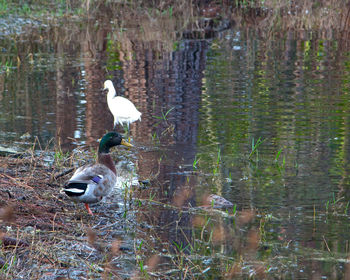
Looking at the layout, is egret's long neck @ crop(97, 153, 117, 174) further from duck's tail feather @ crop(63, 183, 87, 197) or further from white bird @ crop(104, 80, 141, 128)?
white bird @ crop(104, 80, 141, 128)

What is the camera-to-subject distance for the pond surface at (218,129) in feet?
19.7

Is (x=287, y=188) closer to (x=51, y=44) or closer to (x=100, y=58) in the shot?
(x=100, y=58)

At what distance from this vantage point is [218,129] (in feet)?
33.2

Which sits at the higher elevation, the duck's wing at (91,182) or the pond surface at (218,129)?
the duck's wing at (91,182)

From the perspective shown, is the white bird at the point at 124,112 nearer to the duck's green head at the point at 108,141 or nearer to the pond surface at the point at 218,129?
the pond surface at the point at 218,129

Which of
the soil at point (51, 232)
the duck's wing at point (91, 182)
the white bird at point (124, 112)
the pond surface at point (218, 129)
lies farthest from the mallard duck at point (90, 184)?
the white bird at point (124, 112)

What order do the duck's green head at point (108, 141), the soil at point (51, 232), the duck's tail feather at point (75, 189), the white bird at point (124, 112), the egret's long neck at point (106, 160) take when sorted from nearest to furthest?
the soil at point (51, 232)
the duck's tail feather at point (75, 189)
the egret's long neck at point (106, 160)
the duck's green head at point (108, 141)
the white bird at point (124, 112)

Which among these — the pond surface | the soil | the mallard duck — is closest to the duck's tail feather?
the mallard duck

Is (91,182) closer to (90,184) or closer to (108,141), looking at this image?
(90,184)

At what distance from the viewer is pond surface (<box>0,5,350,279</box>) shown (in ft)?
→ 19.7

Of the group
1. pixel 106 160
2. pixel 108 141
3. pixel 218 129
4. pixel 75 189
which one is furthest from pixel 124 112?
pixel 75 189

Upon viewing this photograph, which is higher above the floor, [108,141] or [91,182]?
[108,141]

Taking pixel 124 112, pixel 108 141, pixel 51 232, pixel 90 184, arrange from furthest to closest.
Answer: pixel 124 112 → pixel 108 141 → pixel 90 184 → pixel 51 232

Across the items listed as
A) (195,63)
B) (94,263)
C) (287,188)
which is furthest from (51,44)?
(94,263)
